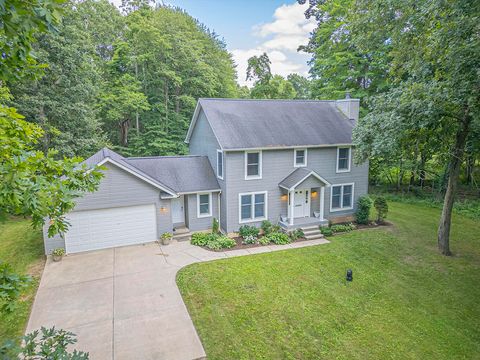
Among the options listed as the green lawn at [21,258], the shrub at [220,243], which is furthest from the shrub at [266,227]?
the green lawn at [21,258]

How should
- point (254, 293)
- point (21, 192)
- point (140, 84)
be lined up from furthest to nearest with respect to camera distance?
1. point (140, 84)
2. point (254, 293)
3. point (21, 192)

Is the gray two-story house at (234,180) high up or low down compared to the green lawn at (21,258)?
up

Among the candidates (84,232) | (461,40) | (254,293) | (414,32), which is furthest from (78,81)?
(461,40)

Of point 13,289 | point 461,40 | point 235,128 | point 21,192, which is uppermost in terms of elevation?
point 461,40

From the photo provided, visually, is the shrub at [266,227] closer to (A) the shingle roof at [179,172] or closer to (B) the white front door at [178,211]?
(A) the shingle roof at [179,172]

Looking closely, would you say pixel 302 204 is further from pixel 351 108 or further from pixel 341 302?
pixel 341 302

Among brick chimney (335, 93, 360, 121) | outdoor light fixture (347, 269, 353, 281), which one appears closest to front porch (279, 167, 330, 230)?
outdoor light fixture (347, 269, 353, 281)

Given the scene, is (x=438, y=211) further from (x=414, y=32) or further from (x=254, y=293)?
(x=254, y=293)
